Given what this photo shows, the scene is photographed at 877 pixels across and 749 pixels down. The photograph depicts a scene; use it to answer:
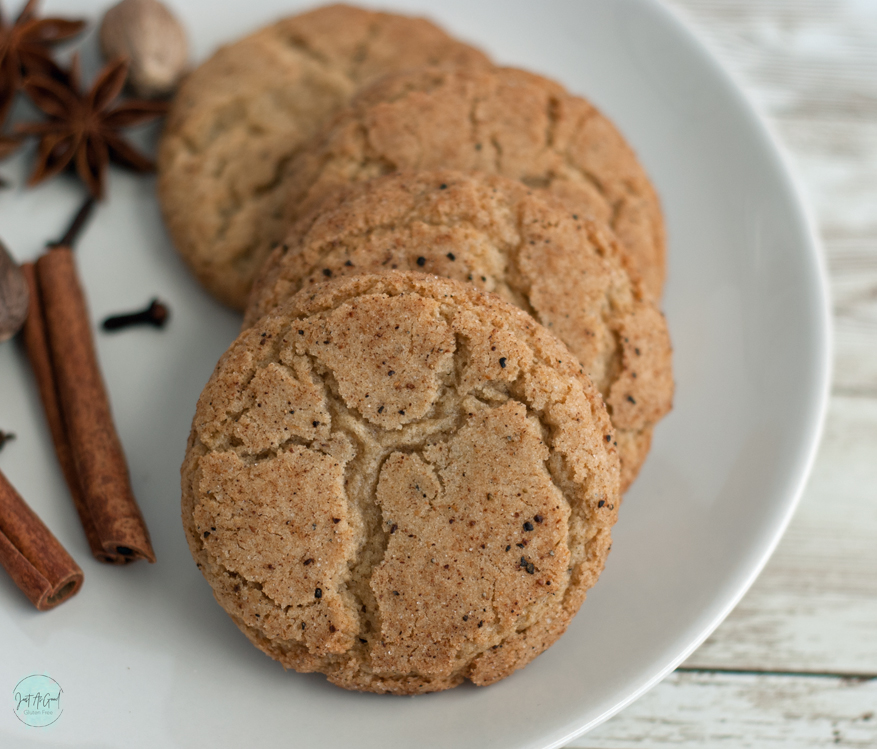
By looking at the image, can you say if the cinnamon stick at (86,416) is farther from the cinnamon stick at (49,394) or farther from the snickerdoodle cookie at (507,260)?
the snickerdoodle cookie at (507,260)

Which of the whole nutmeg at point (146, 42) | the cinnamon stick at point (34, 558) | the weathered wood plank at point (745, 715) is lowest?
the weathered wood plank at point (745, 715)

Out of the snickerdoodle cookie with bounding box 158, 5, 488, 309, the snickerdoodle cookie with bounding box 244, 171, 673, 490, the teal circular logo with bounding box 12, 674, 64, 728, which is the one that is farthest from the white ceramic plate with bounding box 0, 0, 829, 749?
the snickerdoodle cookie with bounding box 244, 171, 673, 490

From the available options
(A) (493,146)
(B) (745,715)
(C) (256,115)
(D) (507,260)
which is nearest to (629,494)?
(B) (745,715)

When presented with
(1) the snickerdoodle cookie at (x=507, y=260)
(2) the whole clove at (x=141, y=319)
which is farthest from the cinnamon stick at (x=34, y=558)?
(1) the snickerdoodle cookie at (x=507, y=260)

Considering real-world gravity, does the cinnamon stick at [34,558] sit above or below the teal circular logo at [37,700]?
above

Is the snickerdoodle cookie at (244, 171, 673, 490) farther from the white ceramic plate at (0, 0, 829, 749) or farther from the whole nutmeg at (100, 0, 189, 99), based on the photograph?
the whole nutmeg at (100, 0, 189, 99)

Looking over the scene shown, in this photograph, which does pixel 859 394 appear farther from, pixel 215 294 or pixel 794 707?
pixel 215 294

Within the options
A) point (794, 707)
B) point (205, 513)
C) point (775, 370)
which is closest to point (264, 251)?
point (205, 513)
